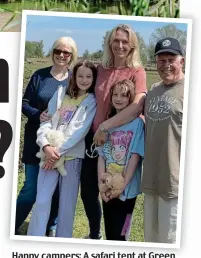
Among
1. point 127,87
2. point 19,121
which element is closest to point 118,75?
point 127,87

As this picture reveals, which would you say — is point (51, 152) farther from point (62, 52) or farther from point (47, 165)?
point (62, 52)

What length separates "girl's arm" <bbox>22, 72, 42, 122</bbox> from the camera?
2678mm

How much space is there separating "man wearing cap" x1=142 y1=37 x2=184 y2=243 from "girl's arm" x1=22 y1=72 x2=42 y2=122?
1.88 feet

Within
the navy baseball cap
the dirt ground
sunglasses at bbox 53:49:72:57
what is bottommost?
sunglasses at bbox 53:49:72:57

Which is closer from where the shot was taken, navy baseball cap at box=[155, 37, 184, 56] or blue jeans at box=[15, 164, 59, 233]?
navy baseball cap at box=[155, 37, 184, 56]

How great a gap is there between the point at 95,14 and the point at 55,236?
1162mm

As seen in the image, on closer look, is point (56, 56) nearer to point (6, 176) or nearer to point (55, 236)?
point (6, 176)

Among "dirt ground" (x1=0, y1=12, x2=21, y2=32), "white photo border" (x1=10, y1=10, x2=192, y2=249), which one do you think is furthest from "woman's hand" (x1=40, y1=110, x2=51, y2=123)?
"dirt ground" (x1=0, y1=12, x2=21, y2=32)

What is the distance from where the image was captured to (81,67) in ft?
8.66

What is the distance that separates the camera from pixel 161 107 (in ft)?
8.52

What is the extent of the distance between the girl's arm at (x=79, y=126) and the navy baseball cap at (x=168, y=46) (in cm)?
42

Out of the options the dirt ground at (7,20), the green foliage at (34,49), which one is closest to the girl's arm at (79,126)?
the green foliage at (34,49)

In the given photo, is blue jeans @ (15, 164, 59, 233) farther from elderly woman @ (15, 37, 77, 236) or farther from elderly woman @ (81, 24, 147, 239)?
elderly woman @ (81, 24, 147, 239)

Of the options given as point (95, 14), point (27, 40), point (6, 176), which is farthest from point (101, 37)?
point (6, 176)
